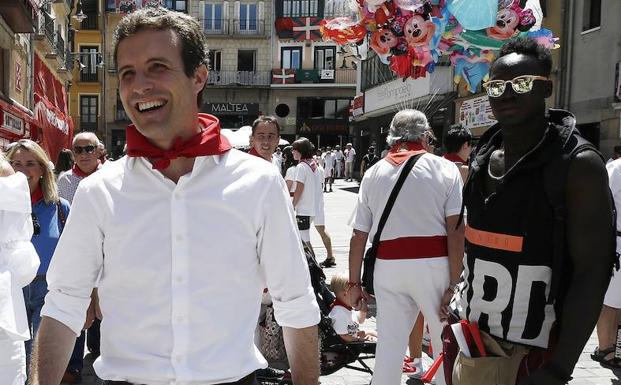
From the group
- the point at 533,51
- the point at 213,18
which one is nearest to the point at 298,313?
the point at 533,51

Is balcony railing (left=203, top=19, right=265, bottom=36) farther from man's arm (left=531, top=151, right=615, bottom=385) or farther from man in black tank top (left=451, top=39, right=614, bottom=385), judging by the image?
man's arm (left=531, top=151, right=615, bottom=385)

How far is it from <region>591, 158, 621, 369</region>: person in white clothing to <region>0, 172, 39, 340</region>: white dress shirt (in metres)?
4.21

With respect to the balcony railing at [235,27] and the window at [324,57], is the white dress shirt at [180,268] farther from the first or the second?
the balcony railing at [235,27]

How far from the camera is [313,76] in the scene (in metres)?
39.3

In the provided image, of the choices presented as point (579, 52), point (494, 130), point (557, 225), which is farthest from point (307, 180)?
point (579, 52)

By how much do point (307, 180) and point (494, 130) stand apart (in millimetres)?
5416

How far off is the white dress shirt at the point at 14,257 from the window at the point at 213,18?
1508 inches

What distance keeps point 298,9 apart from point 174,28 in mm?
39887

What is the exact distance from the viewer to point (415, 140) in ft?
12.7

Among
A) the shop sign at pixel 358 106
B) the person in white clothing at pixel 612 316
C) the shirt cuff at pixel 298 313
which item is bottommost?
the person in white clothing at pixel 612 316

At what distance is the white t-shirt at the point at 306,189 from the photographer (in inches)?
309

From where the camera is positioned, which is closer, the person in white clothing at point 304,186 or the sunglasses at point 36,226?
the sunglasses at point 36,226

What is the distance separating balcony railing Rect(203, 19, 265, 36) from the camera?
39.7m

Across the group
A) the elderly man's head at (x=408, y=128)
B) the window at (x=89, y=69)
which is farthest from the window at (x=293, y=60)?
the elderly man's head at (x=408, y=128)
